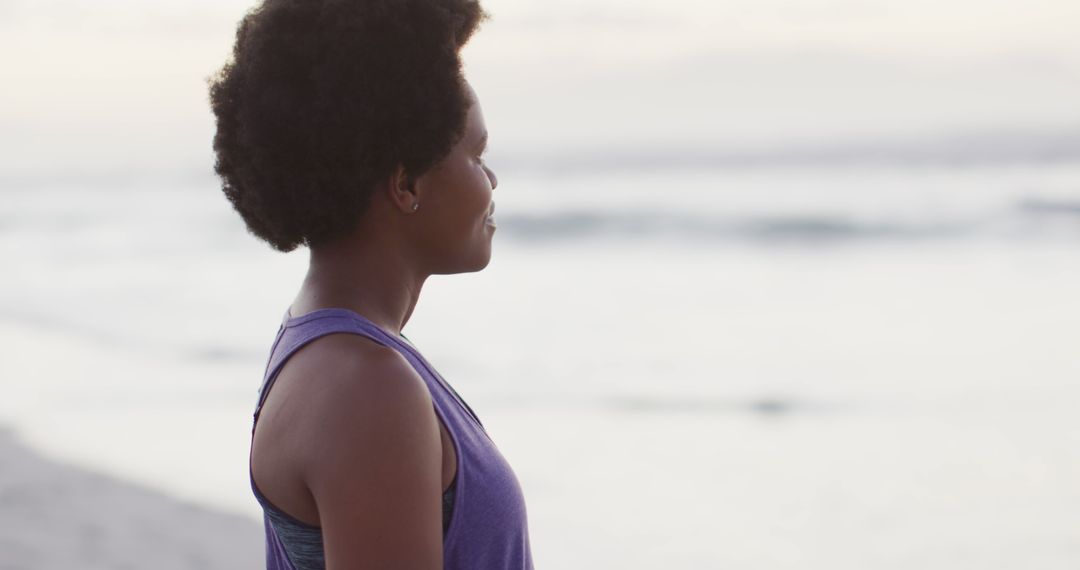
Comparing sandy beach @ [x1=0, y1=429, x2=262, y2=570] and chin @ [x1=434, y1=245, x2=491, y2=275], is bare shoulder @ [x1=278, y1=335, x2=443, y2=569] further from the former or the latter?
sandy beach @ [x1=0, y1=429, x2=262, y2=570]

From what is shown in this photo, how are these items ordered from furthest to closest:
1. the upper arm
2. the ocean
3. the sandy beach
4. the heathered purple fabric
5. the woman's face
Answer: the ocean < the sandy beach < the woman's face < the heathered purple fabric < the upper arm

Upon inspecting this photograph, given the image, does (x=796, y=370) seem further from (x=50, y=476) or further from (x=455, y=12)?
(x=455, y=12)

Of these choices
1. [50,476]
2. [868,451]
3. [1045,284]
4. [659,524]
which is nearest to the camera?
[659,524]

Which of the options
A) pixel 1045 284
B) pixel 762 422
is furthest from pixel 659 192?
pixel 762 422

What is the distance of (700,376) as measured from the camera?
835 centimetres

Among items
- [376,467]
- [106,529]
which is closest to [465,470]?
[376,467]

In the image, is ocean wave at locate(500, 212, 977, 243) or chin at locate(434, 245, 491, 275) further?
ocean wave at locate(500, 212, 977, 243)

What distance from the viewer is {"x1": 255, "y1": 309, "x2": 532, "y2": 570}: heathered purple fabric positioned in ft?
4.24

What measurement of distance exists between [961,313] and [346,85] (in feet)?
34.7

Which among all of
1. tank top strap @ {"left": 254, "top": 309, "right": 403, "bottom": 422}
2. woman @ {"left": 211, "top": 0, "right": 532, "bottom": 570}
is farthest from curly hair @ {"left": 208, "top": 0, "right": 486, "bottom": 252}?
tank top strap @ {"left": 254, "top": 309, "right": 403, "bottom": 422}

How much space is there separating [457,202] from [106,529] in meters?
4.12

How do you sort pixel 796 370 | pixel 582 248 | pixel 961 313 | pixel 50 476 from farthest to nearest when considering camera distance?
pixel 582 248 < pixel 961 313 < pixel 796 370 < pixel 50 476

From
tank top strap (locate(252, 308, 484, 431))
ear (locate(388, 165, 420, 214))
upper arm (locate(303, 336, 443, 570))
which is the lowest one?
upper arm (locate(303, 336, 443, 570))

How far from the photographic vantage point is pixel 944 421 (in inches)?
271
